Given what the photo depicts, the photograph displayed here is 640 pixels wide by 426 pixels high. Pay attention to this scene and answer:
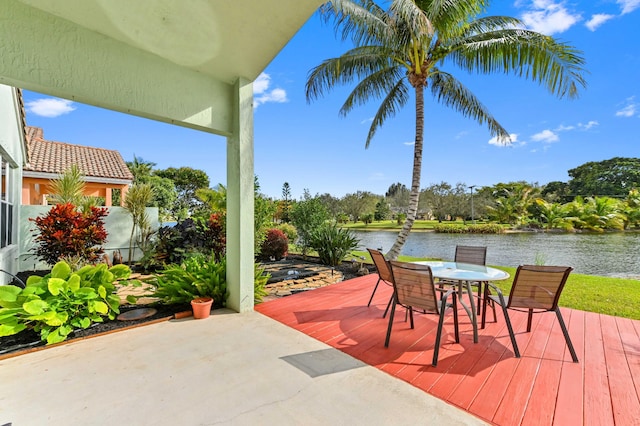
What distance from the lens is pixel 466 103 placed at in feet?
26.3

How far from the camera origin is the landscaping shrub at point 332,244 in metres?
7.52

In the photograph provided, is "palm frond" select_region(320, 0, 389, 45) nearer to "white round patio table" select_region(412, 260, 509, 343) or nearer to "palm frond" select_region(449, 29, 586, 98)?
"palm frond" select_region(449, 29, 586, 98)

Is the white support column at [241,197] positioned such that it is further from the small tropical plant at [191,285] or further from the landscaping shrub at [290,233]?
the landscaping shrub at [290,233]

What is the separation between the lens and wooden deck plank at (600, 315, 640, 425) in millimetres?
1887

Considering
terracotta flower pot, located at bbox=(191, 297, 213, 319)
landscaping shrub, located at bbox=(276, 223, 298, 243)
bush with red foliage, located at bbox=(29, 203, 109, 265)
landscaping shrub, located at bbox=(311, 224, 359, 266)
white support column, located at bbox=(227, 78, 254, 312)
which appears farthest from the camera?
landscaping shrub, located at bbox=(276, 223, 298, 243)

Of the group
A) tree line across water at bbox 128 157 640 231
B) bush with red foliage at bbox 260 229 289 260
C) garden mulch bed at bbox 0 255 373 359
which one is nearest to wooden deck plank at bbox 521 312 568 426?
garden mulch bed at bbox 0 255 373 359

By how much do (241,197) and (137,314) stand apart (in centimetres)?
236

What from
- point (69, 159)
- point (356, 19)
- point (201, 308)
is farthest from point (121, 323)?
point (69, 159)

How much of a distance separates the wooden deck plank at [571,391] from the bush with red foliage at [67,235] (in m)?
8.15

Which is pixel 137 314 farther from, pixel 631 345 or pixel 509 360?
pixel 631 345

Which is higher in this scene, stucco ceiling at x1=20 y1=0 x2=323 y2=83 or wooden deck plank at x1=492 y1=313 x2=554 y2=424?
stucco ceiling at x1=20 y1=0 x2=323 y2=83

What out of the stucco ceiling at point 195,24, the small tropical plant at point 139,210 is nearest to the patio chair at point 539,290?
the stucco ceiling at point 195,24

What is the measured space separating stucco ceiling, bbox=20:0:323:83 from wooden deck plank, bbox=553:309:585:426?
400 cm

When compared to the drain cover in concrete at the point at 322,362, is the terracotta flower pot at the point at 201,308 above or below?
above
